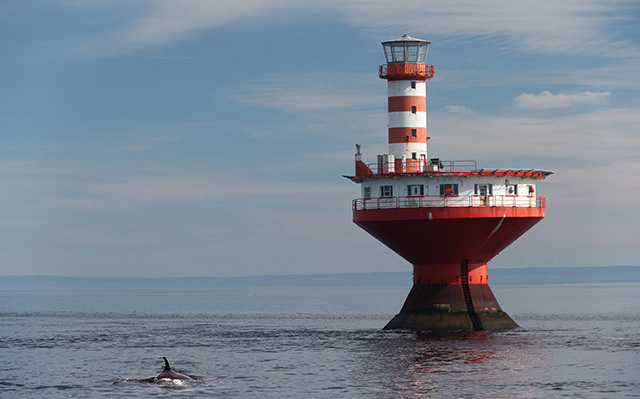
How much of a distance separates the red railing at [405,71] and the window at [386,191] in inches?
303

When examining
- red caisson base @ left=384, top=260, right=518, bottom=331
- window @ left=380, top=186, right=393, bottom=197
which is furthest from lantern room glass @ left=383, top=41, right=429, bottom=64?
red caisson base @ left=384, top=260, right=518, bottom=331

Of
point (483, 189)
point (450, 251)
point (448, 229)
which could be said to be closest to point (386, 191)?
point (448, 229)

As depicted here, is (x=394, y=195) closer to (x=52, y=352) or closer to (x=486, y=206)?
(x=486, y=206)

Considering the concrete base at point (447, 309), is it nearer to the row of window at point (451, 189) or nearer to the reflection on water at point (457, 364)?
the reflection on water at point (457, 364)

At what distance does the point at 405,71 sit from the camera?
65250mm

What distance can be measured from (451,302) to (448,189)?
729 cm

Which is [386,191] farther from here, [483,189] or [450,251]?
[483,189]

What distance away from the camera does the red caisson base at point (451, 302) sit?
62.5m

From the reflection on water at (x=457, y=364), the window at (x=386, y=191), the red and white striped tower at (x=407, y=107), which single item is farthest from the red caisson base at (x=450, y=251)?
the red and white striped tower at (x=407, y=107)

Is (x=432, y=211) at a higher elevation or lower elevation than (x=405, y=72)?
lower

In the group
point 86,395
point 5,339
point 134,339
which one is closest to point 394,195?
point 134,339

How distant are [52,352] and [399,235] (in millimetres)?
23176

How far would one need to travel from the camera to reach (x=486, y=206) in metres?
61.2

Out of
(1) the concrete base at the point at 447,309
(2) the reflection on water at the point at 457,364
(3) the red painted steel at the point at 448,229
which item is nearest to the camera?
(2) the reflection on water at the point at 457,364
